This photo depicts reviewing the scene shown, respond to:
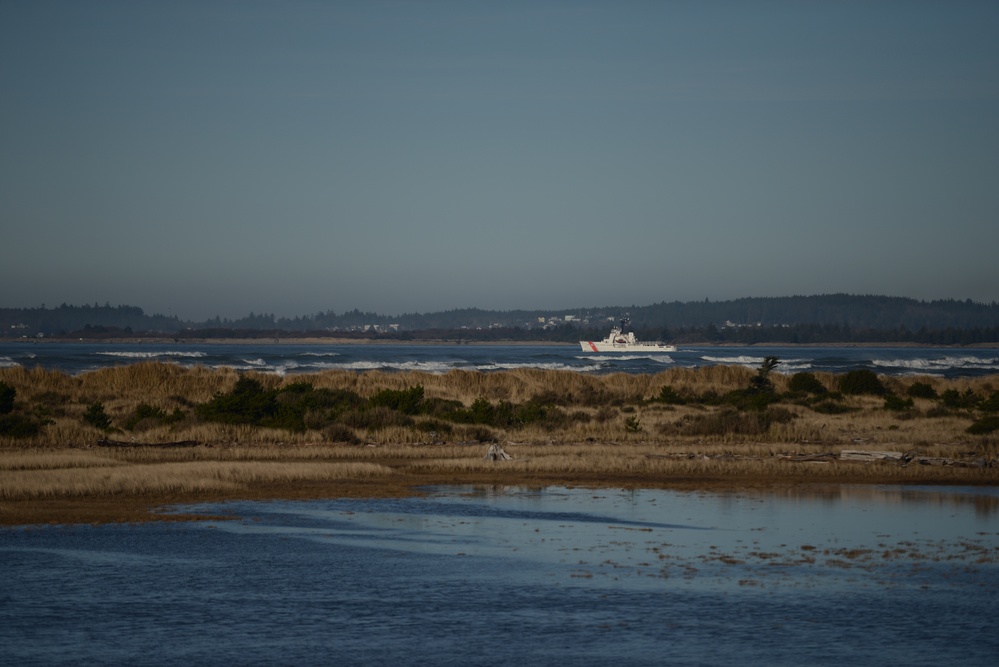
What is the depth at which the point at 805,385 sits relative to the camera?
5384cm

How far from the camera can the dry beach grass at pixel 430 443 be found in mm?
23938

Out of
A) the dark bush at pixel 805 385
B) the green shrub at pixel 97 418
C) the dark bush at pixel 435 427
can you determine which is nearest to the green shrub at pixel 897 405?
the dark bush at pixel 805 385

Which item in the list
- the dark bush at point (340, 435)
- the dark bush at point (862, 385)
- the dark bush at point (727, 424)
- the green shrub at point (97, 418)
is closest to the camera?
the dark bush at point (340, 435)

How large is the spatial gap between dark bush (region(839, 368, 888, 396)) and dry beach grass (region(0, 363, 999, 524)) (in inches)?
59.1

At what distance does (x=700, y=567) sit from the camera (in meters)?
15.5

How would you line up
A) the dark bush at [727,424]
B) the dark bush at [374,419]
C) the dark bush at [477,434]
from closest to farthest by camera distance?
the dark bush at [477,434]
the dark bush at [727,424]
the dark bush at [374,419]

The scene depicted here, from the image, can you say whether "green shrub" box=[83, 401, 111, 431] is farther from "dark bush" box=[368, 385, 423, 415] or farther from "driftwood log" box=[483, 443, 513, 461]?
"driftwood log" box=[483, 443, 513, 461]

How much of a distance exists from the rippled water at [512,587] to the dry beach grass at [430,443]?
3469 mm

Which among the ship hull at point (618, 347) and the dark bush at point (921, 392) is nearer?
the dark bush at point (921, 392)

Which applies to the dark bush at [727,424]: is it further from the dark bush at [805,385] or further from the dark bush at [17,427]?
the dark bush at [17,427]

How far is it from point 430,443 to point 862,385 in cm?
2862

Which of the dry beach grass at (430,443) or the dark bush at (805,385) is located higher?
the dark bush at (805,385)

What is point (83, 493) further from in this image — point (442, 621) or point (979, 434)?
point (979, 434)

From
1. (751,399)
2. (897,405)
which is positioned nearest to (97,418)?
(751,399)
